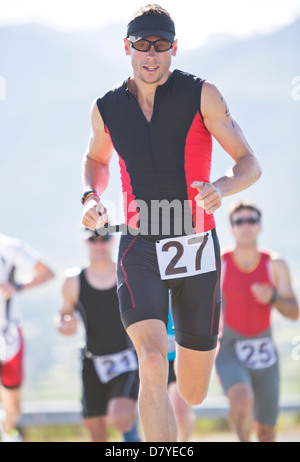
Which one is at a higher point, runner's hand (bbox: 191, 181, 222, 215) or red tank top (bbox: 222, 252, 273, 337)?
runner's hand (bbox: 191, 181, 222, 215)

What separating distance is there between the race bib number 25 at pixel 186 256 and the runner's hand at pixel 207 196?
1.71 ft

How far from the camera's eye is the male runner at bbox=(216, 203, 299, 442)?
20.8ft

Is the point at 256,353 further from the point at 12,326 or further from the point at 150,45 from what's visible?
the point at 150,45

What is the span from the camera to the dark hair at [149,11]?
163 inches

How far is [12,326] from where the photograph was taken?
7180 mm

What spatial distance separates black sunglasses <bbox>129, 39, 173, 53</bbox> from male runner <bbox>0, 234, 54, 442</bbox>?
3462 mm

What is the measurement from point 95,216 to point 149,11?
1263mm

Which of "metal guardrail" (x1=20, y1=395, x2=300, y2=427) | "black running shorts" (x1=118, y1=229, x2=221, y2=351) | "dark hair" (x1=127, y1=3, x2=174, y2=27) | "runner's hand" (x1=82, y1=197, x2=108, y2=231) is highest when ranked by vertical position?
"dark hair" (x1=127, y1=3, x2=174, y2=27)

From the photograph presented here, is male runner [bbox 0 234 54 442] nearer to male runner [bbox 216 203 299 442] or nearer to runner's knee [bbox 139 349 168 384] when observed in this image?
male runner [bbox 216 203 299 442]

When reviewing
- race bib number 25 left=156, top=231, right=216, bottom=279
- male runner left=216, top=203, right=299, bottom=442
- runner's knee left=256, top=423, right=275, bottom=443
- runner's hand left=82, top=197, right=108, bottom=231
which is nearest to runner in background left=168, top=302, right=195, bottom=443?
male runner left=216, top=203, right=299, bottom=442

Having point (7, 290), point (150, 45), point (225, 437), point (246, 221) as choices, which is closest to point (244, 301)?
point (246, 221)

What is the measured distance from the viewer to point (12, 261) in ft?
23.2
